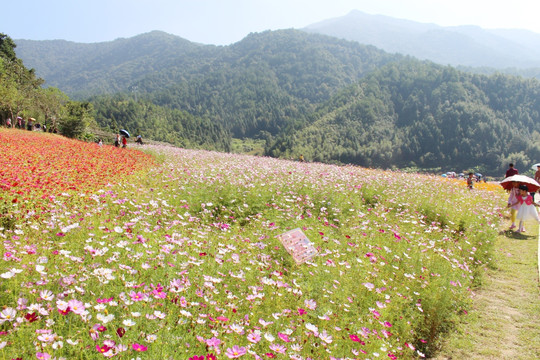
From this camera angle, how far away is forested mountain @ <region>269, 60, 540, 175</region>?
132 metres

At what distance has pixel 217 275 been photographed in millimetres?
3873

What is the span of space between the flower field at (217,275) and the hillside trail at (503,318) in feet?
0.83

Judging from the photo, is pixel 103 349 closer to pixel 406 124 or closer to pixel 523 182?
pixel 523 182

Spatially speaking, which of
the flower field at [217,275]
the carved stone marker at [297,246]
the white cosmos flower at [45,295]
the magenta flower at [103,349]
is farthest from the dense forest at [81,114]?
the magenta flower at [103,349]

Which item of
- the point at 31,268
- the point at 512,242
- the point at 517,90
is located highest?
the point at 517,90

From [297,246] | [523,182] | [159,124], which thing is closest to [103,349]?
[297,246]

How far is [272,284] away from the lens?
4.07m

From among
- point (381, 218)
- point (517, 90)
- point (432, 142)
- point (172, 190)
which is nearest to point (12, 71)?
point (172, 190)

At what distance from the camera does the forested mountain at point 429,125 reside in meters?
132

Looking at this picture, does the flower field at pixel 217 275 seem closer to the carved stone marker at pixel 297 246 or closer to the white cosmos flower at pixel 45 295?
the white cosmos flower at pixel 45 295

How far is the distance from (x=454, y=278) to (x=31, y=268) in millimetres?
5737

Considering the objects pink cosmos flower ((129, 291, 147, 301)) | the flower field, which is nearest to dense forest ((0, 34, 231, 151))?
the flower field

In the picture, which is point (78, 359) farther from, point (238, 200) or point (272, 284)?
point (238, 200)

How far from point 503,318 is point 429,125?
16209 centimetres
